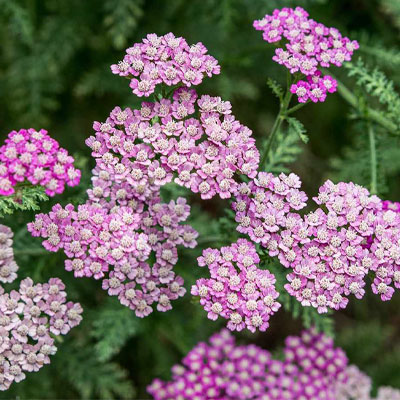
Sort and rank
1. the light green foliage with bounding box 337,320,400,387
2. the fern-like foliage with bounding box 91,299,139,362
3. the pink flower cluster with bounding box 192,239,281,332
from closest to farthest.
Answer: the pink flower cluster with bounding box 192,239,281,332 < the fern-like foliage with bounding box 91,299,139,362 < the light green foliage with bounding box 337,320,400,387

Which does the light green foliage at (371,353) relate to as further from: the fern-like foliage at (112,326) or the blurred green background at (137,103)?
the fern-like foliage at (112,326)

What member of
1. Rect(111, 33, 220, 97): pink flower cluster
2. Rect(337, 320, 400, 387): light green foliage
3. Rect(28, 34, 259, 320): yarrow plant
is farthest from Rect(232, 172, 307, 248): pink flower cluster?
Rect(337, 320, 400, 387): light green foliage

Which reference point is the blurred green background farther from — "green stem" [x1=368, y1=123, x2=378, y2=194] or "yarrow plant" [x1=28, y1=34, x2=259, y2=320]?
"yarrow plant" [x1=28, y1=34, x2=259, y2=320]

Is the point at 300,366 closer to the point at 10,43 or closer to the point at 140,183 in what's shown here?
the point at 140,183

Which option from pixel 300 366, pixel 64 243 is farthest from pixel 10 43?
pixel 300 366

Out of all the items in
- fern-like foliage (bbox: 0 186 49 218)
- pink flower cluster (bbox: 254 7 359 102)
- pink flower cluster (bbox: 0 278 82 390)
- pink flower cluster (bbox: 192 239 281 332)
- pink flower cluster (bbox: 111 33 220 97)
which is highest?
pink flower cluster (bbox: 254 7 359 102)

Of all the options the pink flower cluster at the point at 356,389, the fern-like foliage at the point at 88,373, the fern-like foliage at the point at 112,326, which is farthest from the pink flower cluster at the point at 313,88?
the fern-like foliage at the point at 88,373
